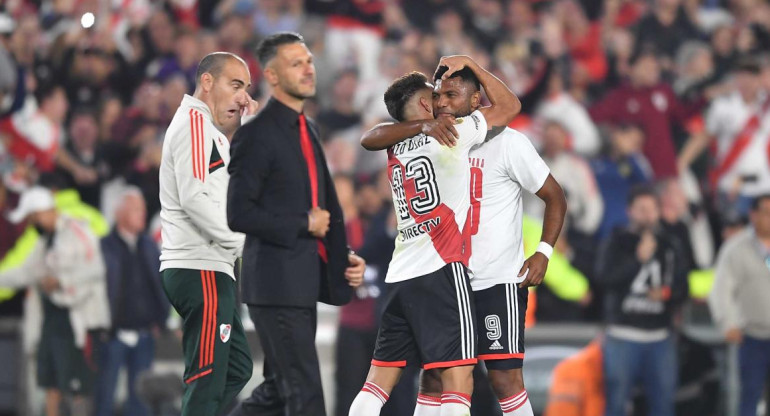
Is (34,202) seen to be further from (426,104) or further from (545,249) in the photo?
(545,249)

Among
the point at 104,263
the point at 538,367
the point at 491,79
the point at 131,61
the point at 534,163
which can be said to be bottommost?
the point at 538,367

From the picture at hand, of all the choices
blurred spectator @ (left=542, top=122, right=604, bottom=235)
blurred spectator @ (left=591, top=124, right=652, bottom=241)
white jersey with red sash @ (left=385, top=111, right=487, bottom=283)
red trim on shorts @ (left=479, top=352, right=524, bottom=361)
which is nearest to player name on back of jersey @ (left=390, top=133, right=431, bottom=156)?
white jersey with red sash @ (left=385, top=111, right=487, bottom=283)

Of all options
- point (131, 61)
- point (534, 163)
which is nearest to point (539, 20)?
point (131, 61)

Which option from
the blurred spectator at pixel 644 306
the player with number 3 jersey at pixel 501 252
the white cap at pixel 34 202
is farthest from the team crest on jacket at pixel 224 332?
the white cap at pixel 34 202

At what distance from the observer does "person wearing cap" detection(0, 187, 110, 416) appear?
11102 millimetres

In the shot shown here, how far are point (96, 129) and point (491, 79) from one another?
7.20 meters

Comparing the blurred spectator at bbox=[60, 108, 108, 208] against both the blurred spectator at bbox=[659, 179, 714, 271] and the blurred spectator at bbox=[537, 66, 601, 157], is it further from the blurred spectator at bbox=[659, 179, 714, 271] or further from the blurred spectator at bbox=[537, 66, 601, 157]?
the blurred spectator at bbox=[659, 179, 714, 271]

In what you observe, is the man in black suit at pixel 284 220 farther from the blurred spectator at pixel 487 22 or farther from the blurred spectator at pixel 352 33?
the blurred spectator at pixel 487 22

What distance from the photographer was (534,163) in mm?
6523

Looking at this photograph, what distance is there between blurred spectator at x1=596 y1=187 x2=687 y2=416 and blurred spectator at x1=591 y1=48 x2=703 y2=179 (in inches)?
107

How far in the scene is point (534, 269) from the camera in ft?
21.2

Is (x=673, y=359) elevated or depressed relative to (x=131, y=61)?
depressed

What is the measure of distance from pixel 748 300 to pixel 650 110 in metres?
3.27

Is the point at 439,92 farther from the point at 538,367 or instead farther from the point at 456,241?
the point at 538,367
